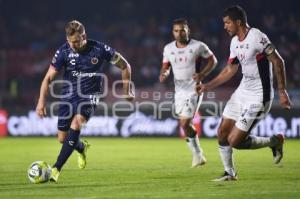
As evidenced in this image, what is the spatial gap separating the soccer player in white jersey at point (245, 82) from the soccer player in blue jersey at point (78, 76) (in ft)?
5.54

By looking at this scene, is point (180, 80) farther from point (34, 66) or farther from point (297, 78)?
point (34, 66)

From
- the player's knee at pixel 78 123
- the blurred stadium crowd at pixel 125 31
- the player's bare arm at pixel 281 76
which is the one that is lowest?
the player's knee at pixel 78 123

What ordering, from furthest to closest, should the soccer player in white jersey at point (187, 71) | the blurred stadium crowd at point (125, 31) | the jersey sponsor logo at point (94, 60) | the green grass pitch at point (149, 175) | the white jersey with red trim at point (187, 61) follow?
the blurred stadium crowd at point (125, 31) < the white jersey with red trim at point (187, 61) < the soccer player in white jersey at point (187, 71) < the jersey sponsor logo at point (94, 60) < the green grass pitch at point (149, 175)

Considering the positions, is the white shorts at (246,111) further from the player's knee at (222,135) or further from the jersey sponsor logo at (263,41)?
the jersey sponsor logo at (263,41)

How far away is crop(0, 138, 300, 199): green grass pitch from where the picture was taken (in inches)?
340

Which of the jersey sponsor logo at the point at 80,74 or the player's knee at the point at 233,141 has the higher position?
the jersey sponsor logo at the point at 80,74

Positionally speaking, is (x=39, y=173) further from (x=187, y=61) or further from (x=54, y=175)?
(x=187, y=61)

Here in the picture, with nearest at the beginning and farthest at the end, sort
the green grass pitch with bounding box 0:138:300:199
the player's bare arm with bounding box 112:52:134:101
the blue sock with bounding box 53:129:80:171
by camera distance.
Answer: the green grass pitch with bounding box 0:138:300:199
the blue sock with bounding box 53:129:80:171
the player's bare arm with bounding box 112:52:134:101

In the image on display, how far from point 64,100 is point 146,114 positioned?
34.6 feet

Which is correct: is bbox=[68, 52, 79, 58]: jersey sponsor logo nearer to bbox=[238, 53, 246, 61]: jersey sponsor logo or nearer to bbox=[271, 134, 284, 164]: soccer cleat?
bbox=[238, 53, 246, 61]: jersey sponsor logo

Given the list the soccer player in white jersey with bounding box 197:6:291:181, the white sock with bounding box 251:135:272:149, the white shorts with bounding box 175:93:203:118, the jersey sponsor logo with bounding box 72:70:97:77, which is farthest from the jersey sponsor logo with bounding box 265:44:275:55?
the white shorts with bounding box 175:93:203:118

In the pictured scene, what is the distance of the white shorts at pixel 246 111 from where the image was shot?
9961mm

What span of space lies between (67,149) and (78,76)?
1267 mm

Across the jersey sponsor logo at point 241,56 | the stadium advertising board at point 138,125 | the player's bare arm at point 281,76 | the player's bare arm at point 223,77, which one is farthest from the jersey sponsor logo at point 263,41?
the stadium advertising board at point 138,125
